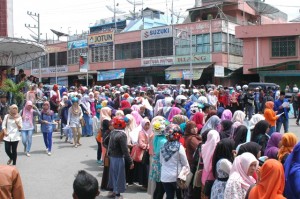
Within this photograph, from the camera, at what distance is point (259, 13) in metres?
40.7

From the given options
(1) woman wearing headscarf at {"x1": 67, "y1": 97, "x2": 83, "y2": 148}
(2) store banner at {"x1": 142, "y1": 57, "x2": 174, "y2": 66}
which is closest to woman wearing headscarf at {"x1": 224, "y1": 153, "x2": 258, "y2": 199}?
(1) woman wearing headscarf at {"x1": 67, "y1": 97, "x2": 83, "y2": 148}

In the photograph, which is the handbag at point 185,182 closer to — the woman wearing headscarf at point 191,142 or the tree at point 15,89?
the woman wearing headscarf at point 191,142

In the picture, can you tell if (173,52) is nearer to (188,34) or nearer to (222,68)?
(188,34)

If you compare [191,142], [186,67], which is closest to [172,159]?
[191,142]

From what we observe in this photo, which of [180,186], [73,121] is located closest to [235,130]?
[180,186]

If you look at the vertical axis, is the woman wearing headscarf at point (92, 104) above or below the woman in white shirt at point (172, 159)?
above

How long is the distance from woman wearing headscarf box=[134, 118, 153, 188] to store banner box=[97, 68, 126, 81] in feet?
112

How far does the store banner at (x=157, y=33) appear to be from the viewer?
38.2 metres

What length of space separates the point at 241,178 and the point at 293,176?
571 millimetres

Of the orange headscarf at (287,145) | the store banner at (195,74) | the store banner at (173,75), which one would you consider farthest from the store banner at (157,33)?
the orange headscarf at (287,145)

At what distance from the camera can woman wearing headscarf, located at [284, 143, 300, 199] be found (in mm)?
4059

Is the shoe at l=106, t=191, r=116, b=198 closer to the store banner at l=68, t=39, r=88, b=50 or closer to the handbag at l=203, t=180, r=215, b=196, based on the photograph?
the handbag at l=203, t=180, r=215, b=196

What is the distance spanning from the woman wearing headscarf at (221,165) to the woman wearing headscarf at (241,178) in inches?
14.8

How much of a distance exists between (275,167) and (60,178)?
6.51 metres
